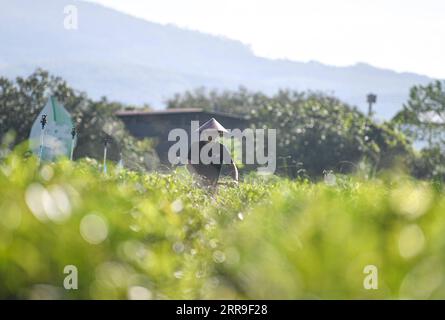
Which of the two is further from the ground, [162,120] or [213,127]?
[213,127]

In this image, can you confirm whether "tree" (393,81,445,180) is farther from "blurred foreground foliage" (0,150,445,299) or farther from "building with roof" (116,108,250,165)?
"blurred foreground foliage" (0,150,445,299)

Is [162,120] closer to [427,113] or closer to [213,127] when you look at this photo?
[427,113]

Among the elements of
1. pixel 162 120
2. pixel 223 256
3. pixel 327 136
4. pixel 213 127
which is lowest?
pixel 327 136

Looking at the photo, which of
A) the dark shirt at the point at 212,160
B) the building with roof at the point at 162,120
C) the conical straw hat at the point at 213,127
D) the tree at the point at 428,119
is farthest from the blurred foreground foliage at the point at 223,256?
the building with roof at the point at 162,120

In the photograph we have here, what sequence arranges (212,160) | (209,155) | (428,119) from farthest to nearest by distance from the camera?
(428,119), (209,155), (212,160)

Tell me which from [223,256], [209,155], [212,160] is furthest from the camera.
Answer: [209,155]

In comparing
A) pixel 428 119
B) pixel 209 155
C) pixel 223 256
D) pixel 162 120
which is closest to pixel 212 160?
pixel 209 155

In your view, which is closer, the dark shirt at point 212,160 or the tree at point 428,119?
the dark shirt at point 212,160

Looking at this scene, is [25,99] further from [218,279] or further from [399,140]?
[218,279]

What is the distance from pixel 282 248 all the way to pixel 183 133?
6707 cm

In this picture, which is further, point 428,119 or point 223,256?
point 428,119

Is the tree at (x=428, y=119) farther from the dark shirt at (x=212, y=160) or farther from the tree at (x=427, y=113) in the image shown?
the dark shirt at (x=212, y=160)

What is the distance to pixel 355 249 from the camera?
8.68 feet
